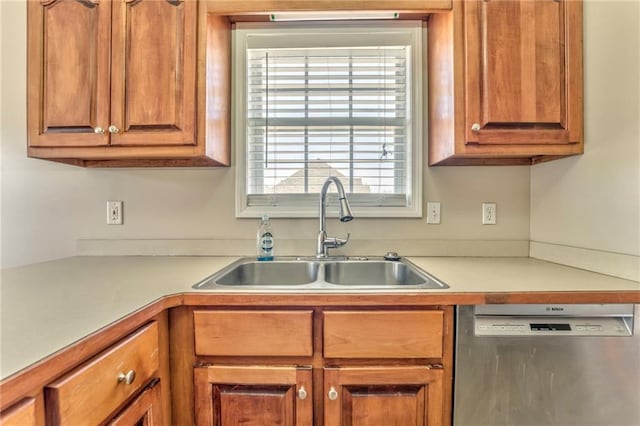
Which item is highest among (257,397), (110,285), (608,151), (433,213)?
(608,151)

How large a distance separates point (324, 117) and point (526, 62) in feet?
3.11

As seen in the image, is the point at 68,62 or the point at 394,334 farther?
the point at 68,62

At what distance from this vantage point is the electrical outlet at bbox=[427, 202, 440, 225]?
1.70 metres

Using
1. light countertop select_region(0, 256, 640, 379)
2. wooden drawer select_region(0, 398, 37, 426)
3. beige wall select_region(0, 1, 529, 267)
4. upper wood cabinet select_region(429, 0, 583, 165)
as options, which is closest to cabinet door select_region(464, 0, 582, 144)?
upper wood cabinet select_region(429, 0, 583, 165)

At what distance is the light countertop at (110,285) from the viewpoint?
2.17 ft

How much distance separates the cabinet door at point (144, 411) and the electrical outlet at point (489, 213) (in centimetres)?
163

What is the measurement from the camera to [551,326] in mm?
1002

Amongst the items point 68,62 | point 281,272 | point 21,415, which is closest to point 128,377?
point 21,415

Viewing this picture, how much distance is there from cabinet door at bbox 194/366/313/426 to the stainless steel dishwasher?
493mm

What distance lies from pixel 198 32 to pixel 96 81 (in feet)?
1.59

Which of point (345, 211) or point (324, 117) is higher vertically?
point (324, 117)

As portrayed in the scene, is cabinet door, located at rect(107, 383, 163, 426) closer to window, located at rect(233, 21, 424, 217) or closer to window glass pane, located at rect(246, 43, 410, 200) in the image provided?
window, located at rect(233, 21, 424, 217)

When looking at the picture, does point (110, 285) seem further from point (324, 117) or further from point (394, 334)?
point (324, 117)

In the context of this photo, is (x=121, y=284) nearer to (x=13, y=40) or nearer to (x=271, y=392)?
(x=271, y=392)
